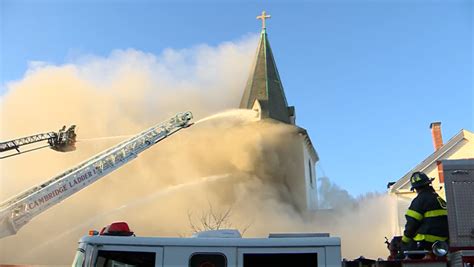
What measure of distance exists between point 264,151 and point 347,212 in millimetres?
7055

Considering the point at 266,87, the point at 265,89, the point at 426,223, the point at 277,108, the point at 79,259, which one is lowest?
the point at 79,259

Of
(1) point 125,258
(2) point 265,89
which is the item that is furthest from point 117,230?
(2) point 265,89

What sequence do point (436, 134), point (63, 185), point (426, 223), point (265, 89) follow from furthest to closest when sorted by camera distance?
point (265, 89) < point (436, 134) < point (63, 185) < point (426, 223)

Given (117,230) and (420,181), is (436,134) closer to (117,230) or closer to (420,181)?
(420,181)

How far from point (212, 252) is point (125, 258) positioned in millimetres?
866

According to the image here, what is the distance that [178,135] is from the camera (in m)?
29.6

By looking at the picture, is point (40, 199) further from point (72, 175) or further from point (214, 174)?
point (214, 174)

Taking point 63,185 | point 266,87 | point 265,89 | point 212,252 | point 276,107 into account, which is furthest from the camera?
point 266,87

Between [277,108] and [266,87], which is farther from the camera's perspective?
[266,87]

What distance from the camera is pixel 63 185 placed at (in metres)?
15.8

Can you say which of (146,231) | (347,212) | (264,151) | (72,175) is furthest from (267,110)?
(72,175)

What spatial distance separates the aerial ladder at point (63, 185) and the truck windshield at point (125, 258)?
440 inches

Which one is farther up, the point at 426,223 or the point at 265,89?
the point at 265,89

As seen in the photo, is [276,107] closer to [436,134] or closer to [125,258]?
[436,134]
